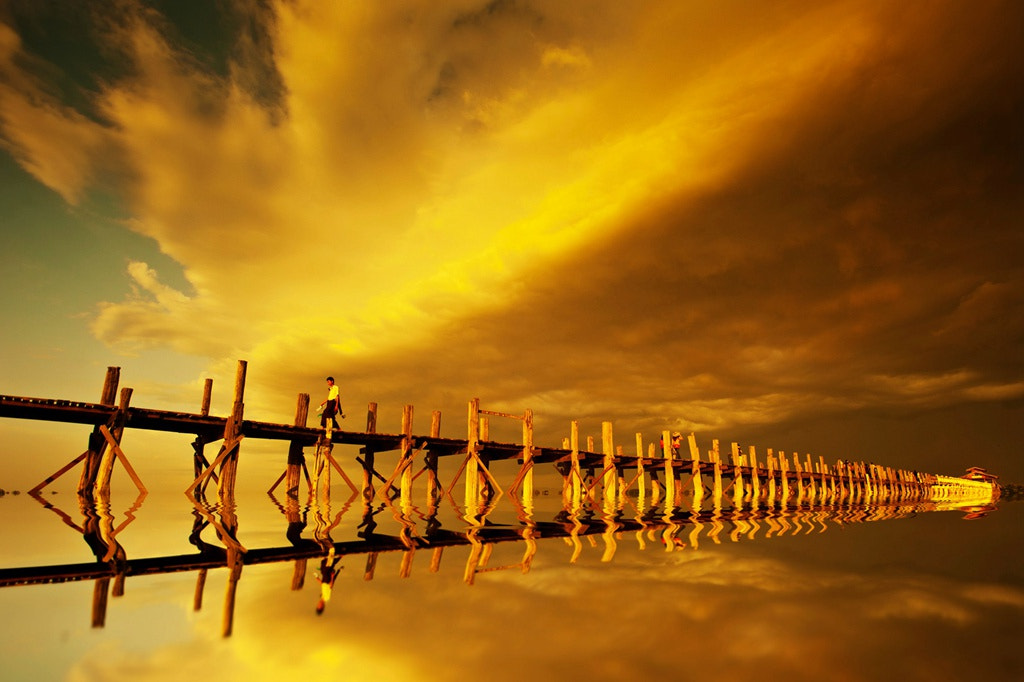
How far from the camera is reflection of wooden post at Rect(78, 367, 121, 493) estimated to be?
1427 centimetres

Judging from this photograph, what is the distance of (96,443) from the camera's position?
1499cm

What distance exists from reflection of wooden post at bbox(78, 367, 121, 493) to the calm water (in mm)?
8656

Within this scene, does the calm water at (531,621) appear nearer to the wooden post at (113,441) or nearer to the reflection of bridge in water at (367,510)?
the reflection of bridge in water at (367,510)

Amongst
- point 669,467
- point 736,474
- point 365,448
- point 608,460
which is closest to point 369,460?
point 365,448

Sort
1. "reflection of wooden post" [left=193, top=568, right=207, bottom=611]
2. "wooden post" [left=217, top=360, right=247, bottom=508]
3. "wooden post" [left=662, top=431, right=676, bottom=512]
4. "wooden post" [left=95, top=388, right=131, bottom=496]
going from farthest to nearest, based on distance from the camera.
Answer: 1. "wooden post" [left=662, top=431, right=676, bottom=512]
2. "wooden post" [left=217, top=360, right=247, bottom=508]
3. "wooden post" [left=95, top=388, right=131, bottom=496]
4. "reflection of wooden post" [left=193, top=568, right=207, bottom=611]

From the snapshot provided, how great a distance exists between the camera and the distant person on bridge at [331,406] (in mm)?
18453

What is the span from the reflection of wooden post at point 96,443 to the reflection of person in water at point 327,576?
11.8m

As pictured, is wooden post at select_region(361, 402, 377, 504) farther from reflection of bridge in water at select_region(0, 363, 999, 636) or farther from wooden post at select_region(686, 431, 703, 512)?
wooden post at select_region(686, 431, 703, 512)

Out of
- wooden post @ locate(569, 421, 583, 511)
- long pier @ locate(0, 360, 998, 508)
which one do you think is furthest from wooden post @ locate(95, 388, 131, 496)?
wooden post @ locate(569, 421, 583, 511)

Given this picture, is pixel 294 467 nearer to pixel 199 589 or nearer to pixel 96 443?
pixel 96 443

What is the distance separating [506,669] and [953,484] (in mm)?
104233

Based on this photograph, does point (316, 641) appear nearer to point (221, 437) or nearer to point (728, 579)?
point (728, 579)

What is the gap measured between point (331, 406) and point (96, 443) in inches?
273

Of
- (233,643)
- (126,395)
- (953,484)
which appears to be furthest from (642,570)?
(953,484)
